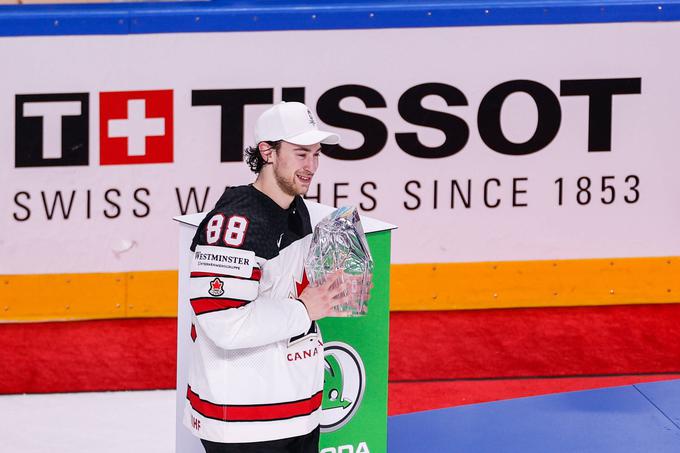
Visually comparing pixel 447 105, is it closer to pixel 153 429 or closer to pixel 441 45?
pixel 441 45

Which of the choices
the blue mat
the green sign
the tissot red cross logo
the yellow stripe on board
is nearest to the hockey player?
→ the green sign

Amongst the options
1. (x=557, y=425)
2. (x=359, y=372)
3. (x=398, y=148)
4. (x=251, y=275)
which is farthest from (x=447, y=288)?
(x=251, y=275)

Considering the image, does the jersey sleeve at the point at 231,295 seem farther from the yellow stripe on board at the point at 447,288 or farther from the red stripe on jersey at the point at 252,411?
the yellow stripe on board at the point at 447,288

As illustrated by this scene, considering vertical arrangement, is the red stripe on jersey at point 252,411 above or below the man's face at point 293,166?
below

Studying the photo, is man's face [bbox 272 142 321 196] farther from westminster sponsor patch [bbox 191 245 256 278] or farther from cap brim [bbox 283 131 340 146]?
westminster sponsor patch [bbox 191 245 256 278]

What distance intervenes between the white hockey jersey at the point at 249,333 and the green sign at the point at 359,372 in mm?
328

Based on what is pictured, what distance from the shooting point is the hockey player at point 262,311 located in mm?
3354

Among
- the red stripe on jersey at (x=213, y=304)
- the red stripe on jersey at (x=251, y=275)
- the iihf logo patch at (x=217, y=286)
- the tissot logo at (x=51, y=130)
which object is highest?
the tissot logo at (x=51, y=130)

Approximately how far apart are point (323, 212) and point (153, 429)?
193cm

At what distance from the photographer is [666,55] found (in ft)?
19.6

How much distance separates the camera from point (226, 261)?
334 centimetres

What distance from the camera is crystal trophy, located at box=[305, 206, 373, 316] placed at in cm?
353

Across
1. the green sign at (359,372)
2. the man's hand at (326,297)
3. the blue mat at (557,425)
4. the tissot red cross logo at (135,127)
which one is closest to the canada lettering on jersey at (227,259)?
the man's hand at (326,297)

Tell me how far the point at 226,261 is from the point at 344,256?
36cm
